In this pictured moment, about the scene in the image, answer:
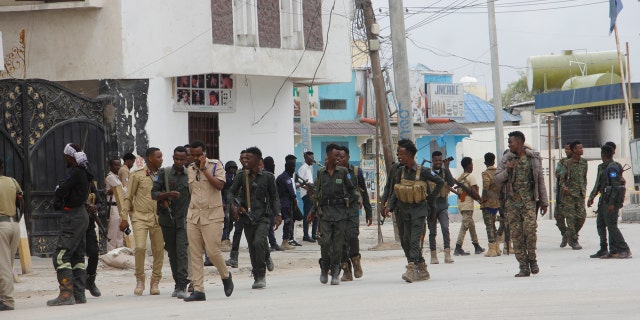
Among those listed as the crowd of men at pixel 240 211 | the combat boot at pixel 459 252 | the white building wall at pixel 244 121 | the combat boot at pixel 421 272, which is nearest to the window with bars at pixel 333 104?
the white building wall at pixel 244 121

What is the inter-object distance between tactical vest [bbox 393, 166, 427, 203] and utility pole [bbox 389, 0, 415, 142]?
7902 mm

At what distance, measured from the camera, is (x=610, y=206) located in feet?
58.1

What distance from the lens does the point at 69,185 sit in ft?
41.6

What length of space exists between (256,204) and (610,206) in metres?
6.31

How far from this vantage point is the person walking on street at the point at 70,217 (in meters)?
12.7

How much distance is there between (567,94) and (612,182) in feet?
105

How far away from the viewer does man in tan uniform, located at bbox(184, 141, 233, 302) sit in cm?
1268

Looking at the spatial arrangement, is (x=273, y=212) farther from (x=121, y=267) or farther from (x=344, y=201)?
(x=121, y=267)

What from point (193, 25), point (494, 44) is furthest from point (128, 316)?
point (494, 44)

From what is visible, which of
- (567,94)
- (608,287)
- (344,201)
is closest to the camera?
(608,287)

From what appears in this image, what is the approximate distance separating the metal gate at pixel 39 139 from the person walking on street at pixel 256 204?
5.70 metres

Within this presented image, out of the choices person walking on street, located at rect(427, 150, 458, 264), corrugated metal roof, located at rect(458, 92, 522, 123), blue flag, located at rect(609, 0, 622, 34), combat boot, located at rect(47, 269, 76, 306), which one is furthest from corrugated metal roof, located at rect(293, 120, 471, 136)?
combat boot, located at rect(47, 269, 76, 306)

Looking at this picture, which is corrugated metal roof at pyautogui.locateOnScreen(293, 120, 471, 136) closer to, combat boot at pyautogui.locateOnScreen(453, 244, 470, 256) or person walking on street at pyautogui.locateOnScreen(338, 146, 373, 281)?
combat boot at pyautogui.locateOnScreen(453, 244, 470, 256)

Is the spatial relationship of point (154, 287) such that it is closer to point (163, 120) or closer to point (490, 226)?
point (490, 226)
